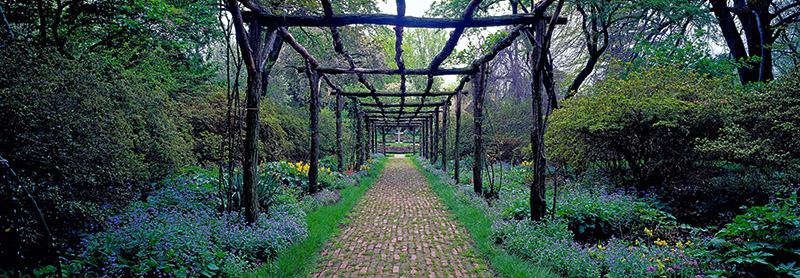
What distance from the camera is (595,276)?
109 inches

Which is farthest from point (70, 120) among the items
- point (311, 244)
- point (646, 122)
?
point (646, 122)

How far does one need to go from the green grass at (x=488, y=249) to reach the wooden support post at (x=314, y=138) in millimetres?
3114

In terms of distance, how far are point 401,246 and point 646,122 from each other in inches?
192

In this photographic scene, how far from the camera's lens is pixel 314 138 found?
284 inches

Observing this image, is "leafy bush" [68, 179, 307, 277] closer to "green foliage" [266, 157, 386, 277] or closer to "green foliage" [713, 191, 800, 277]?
"green foliage" [266, 157, 386, 277]

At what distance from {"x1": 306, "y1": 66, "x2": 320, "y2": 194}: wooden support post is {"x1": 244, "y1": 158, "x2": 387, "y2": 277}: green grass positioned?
3.03ft

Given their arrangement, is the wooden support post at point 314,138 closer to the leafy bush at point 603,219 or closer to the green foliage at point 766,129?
the leafy bush at point 603,219

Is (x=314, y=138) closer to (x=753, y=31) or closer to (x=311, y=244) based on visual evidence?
(x=311, y=244)

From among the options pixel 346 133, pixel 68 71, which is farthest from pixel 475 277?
pixel 346 133

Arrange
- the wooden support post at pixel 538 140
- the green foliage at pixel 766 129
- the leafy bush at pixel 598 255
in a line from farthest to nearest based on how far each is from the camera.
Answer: the wooden support post at pixel 538 140
the green foliage at pixel 766 129
the leafy bush at pixel 598 255

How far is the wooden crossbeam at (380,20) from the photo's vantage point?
3.95 meters

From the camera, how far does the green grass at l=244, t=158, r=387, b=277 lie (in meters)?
3.10

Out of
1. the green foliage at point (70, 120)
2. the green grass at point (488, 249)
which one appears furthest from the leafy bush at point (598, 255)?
the green foliage at point (70, 120)

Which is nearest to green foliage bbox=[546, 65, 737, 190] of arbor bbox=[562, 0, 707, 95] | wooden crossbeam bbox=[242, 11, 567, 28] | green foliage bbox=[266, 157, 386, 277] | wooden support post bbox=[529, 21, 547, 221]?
arbor bbox=[562, 0, 707, 95]
